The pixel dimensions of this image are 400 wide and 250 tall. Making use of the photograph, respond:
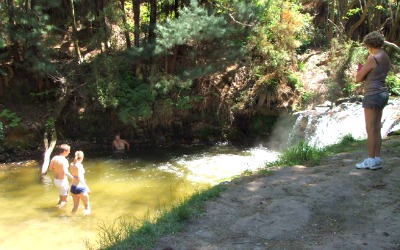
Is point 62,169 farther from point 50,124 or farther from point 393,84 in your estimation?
A: point 393,84

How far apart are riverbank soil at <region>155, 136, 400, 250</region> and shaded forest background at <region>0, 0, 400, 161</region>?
301 inches

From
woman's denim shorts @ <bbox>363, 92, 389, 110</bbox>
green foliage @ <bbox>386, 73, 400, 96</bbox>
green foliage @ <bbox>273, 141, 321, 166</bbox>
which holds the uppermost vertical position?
green foliage @ <bbox>386, 73, 400, 96</bbox>

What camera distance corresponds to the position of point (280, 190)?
5016 millimetres

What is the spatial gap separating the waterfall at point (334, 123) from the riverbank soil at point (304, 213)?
4410 mm

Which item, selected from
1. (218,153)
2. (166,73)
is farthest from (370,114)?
(166,73)

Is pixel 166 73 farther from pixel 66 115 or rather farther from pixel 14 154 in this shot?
pixel 14 154

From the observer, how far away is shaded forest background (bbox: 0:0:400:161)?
12.5 m

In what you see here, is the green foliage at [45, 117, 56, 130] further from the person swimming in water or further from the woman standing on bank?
the woman standing on bank

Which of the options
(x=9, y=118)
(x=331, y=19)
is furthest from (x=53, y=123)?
(x=331, y=19)

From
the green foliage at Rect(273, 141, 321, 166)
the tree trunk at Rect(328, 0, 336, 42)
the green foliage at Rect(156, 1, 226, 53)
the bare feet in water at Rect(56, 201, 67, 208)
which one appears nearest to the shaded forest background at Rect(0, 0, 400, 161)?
the green foliage at Rect(156, 1, 226, 53)

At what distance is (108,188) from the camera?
30.5 ft

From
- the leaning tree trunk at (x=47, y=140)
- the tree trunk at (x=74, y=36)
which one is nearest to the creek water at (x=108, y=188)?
the leaning tree trunk at (x=47, y=140)

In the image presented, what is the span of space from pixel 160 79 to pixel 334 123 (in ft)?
18.6

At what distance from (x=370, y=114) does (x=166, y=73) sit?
860 centimetres
